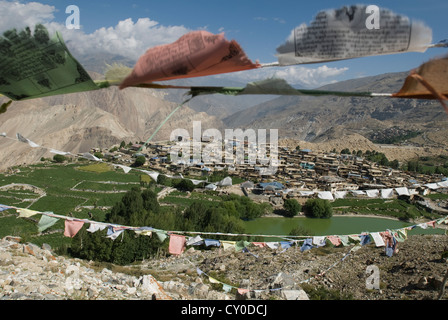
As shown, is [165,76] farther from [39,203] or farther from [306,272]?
[39,203]

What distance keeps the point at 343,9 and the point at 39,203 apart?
27.7 m

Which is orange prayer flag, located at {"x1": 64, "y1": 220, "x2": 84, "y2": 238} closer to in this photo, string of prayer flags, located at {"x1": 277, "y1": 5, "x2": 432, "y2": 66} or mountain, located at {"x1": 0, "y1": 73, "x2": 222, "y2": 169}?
string of prayer flags, located at {"x1": 277, "y1": 5, "x2": 432, "y2": 66}

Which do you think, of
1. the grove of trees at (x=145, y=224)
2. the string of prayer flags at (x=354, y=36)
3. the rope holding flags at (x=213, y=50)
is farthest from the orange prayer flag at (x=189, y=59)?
the grove of trees at (x=145, y=224)

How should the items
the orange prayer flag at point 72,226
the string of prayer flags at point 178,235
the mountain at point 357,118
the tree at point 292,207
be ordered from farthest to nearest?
the mountain at point 357,118
the tree at point 292,207
the orange prayer flag at point 72,226
the string of prayer flags at point 178,235

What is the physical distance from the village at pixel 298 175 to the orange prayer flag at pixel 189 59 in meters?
25.9

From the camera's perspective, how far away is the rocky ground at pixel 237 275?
16.9 feet

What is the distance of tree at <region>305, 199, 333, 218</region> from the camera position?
24656 mm

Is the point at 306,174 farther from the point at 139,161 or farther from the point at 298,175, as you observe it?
the point at 139,161

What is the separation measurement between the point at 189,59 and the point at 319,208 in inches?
991

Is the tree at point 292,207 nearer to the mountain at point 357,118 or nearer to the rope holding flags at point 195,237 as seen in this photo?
the rope holding flags at point 195,237

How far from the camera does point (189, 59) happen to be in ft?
3.84

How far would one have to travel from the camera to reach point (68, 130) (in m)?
60.1

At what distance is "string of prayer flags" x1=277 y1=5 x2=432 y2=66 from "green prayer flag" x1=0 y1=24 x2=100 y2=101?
0.83 meters
